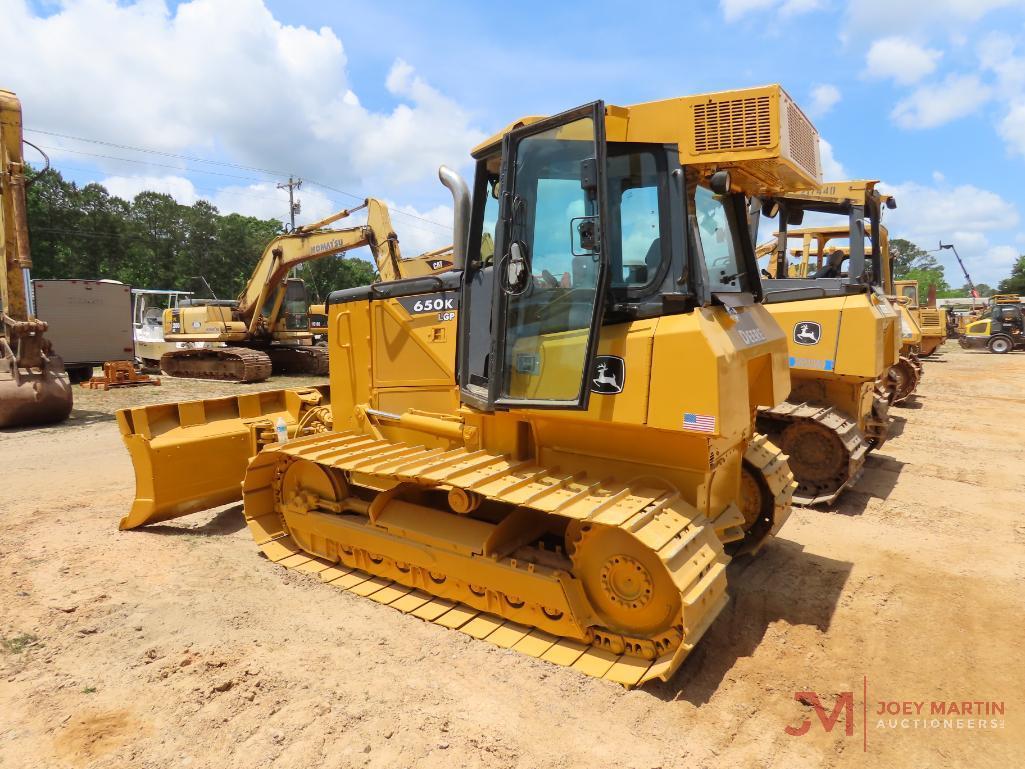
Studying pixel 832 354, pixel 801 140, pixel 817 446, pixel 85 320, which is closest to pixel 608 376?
pixel 801 140

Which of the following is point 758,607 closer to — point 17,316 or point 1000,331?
point 17,316

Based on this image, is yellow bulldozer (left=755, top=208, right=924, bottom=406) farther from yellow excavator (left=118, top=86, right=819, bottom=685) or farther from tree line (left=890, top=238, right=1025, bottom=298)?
tree line (left=890, top=238, right=1025, bottom=298)

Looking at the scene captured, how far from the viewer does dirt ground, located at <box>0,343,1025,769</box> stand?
275cm

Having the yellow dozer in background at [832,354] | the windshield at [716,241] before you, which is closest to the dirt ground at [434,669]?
the yellow dozer in background at [832,354]

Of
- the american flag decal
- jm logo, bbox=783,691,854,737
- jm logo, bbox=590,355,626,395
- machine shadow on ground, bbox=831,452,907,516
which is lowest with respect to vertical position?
jm logo, bbox=783,691,854,737

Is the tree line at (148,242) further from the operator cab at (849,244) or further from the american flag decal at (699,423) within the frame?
the american flag decal at (699,423)

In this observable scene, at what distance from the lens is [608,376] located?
339cm

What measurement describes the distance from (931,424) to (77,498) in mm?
12846

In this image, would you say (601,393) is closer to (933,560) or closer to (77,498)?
(933,560)

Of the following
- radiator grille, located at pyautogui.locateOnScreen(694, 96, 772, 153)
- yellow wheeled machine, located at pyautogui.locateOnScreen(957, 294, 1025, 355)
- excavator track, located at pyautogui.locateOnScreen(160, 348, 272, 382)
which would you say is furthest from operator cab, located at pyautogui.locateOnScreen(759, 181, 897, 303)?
yellow wheeled machine, located at pyautogui.locateOnScreen(957, 294, 1025, 355)

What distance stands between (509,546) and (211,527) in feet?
9.63

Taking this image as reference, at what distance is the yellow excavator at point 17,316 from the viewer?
32.3 feet

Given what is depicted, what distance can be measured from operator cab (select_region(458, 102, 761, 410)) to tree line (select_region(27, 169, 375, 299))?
34.0 meters

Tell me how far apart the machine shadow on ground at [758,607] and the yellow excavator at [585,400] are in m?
0.31
